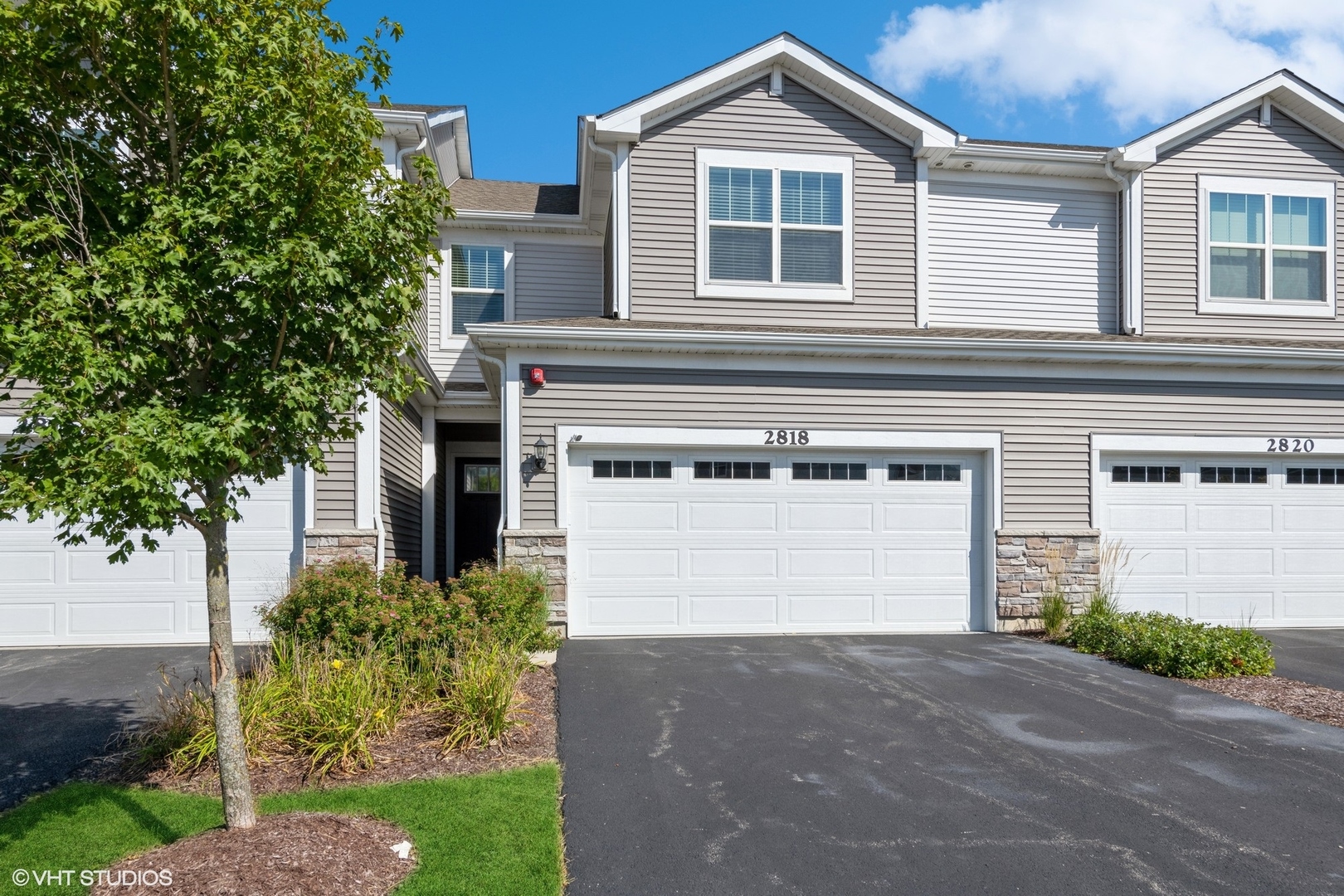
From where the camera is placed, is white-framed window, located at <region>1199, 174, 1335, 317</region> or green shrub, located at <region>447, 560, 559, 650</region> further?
white-framed window, located at <region>1199, 174, 1335, 317</region>

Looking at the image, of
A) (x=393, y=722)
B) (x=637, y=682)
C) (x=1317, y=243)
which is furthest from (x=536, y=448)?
(x=1317, y=243)

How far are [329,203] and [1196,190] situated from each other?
471 inches

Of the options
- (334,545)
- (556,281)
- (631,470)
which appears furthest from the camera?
(556,281)

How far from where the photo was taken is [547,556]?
9.96m

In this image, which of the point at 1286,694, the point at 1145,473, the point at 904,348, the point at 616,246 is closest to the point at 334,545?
the point at 616,246

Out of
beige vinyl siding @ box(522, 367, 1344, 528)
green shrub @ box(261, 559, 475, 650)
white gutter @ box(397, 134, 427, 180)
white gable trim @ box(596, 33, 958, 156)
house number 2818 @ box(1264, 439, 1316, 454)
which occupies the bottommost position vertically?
green shrub @ box(261, 559, 475, 650)

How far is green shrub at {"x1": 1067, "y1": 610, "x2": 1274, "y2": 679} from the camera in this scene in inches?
330

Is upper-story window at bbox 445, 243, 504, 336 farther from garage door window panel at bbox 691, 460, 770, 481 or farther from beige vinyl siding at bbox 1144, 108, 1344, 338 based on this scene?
beige vinyl siding at bbox 1144, 108, 1344, 338

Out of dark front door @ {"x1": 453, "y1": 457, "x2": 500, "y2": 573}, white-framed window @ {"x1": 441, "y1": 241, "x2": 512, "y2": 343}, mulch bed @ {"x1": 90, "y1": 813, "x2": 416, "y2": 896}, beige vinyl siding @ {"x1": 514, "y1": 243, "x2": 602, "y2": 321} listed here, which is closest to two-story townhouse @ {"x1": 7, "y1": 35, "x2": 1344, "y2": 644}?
white-framed window @ {"x1": 441, "y1": 241, "x2": 512, "y2": 343}

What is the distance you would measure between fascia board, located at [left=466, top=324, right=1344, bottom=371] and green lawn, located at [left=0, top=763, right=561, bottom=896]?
5.50 meters

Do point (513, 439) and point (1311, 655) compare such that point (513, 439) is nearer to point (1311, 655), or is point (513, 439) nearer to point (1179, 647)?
point (1179, 647)

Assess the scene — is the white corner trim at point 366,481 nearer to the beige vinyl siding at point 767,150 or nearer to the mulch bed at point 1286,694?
the beige vinyl siding at point 767,150

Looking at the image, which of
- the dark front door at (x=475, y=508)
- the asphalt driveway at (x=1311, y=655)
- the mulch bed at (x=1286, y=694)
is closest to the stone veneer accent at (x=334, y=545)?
the dark front door at (x=475, y=508)

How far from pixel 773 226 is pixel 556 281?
155 inches
